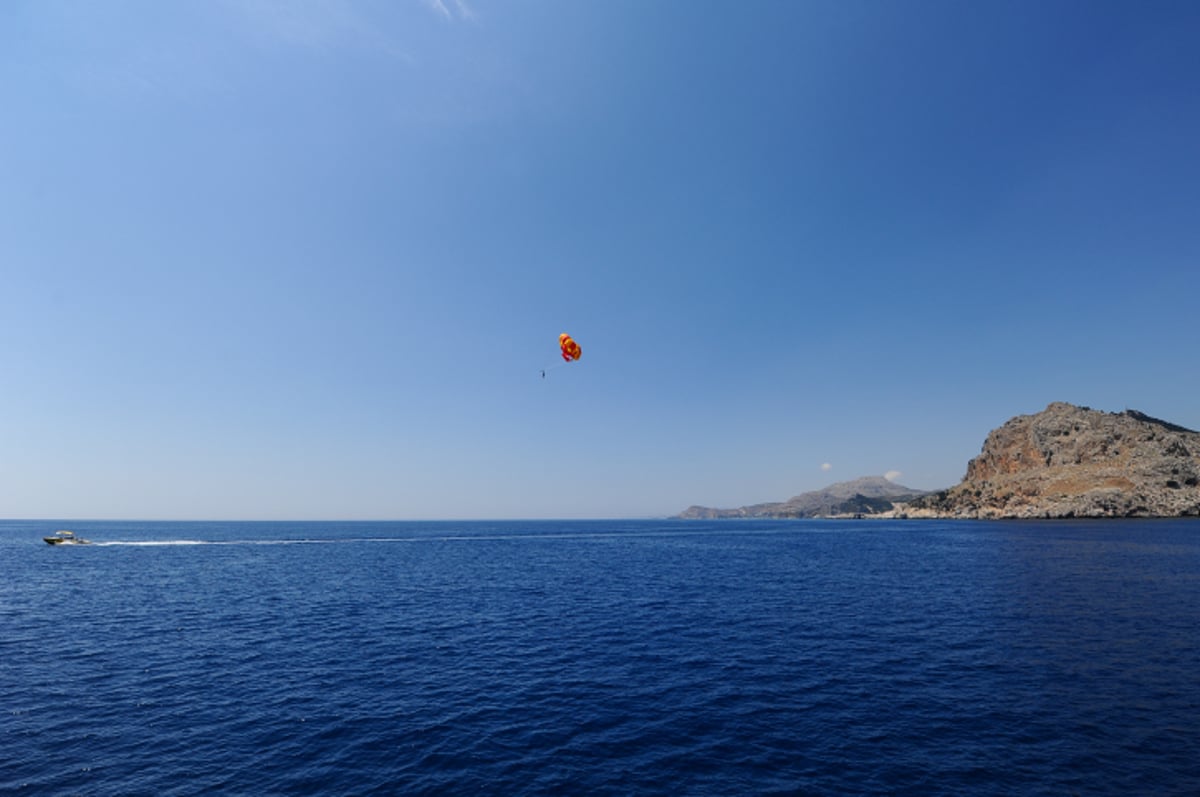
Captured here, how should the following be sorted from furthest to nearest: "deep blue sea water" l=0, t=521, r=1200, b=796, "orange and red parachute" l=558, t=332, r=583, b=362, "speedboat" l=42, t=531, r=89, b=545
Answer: "speedboat" l=42, t=531, r=89, b=545 < "orange and red parachute" l=558, t=332, r=583, b=362 < "deep blue sea water" l=0, t=521, r=1200, b=796

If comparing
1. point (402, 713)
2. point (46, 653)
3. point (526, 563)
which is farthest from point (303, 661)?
point (526, 563)

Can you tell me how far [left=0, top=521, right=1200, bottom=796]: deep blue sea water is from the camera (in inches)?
791

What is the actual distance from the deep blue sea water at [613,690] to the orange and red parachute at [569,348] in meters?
27.6

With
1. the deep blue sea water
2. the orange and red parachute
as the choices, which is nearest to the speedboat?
the deep blue sea water

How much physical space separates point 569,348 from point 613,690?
38346 mm

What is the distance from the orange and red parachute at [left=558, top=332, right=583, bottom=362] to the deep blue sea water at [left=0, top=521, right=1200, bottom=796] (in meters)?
27.6

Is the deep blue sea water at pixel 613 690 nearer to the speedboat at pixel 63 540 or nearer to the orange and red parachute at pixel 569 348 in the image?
the orange and red parachute at pixel 569 348

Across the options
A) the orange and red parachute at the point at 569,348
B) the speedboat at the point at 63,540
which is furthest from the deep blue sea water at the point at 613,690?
the speedboat at the point at 63,540

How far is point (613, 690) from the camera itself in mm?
29109

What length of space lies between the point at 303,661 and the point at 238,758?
14.6 meters

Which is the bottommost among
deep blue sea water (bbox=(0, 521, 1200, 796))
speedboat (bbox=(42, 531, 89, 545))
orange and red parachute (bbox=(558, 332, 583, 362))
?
deep blue sea water (bbox=(0, 521, 1200, 796))

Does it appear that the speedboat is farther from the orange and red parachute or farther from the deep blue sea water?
the orange and red parachute

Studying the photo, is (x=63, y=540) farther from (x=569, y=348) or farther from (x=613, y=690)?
(x=613, y=690)

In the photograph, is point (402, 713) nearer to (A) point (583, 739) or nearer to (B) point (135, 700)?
(A) point (583, 739)
